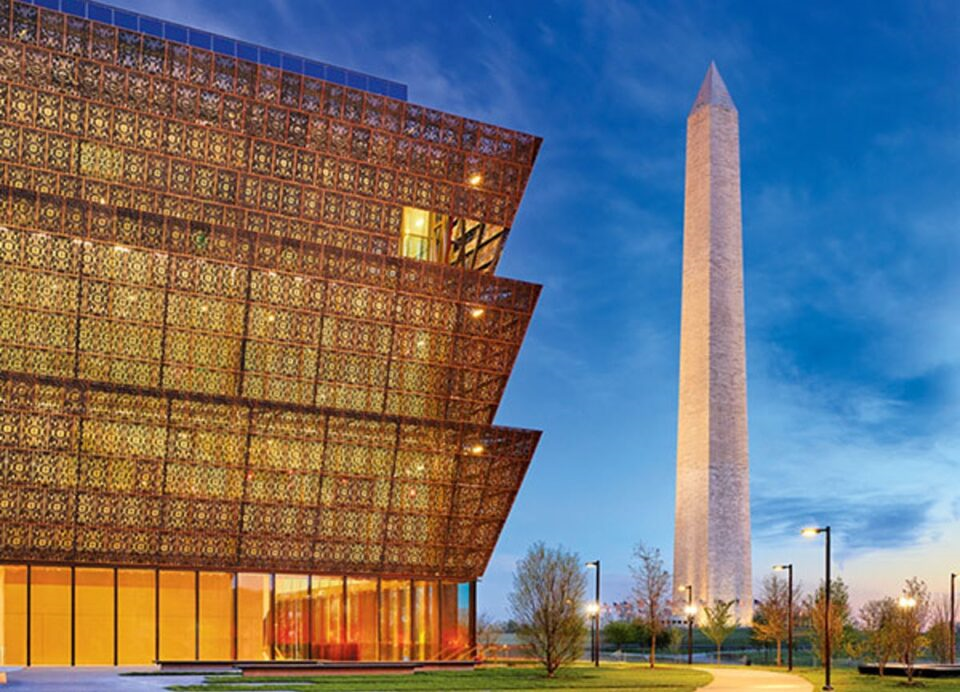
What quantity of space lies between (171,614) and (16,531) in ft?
21.6

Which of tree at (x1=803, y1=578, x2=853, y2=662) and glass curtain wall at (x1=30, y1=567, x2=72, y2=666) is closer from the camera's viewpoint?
glass curtain wall at (x1=30, y1=567, x2=72, y2=666)

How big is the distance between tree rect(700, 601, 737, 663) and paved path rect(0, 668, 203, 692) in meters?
31.0

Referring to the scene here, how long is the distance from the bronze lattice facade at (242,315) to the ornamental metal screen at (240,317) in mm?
80

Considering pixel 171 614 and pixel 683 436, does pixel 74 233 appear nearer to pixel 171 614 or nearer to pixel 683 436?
pixel 171 614

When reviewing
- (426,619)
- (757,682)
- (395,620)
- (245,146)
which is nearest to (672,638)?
(426,619)

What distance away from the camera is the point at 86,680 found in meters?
31.5

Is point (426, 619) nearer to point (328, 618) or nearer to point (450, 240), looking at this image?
point (328, 618)

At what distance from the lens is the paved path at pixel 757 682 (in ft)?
111

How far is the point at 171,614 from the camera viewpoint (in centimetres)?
4297

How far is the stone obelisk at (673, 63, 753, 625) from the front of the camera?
63.1 metres

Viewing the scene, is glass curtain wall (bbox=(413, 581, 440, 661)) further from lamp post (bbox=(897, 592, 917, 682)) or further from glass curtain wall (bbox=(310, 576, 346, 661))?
lamp post (bbox=(897, 592, 917, 682))

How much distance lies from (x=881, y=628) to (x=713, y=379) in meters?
20.3

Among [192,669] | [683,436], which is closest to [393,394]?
[192,669]

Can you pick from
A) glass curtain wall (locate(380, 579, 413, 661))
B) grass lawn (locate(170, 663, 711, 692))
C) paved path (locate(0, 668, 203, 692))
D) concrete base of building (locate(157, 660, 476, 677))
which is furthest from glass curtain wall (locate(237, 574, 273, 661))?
grass lawn (locate(170, 663, 711, 692))
